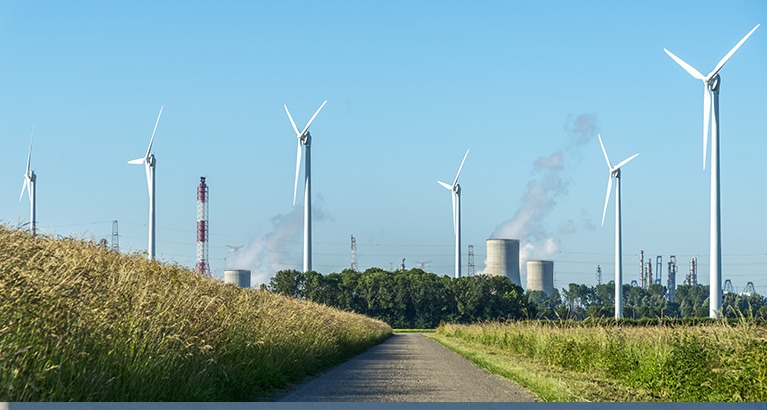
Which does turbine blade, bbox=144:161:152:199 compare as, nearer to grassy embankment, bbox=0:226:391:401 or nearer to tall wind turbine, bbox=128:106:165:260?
tall wind turbine, bbox=128:106:165:260

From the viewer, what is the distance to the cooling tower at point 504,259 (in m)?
174

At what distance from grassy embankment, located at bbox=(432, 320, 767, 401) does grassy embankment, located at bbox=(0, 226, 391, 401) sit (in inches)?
253

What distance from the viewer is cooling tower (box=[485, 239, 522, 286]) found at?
17362 cm

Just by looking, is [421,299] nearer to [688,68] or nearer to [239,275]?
[239,275]

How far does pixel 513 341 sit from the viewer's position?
40.3 m

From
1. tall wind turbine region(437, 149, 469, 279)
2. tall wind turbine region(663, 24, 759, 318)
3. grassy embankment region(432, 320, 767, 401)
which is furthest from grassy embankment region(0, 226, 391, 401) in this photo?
tall wind turbine region(437, 149, 469, 279)

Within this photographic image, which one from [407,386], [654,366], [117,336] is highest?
[117,336]

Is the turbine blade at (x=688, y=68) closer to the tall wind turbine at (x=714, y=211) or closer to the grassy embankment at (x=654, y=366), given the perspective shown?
the tall wind turbine at (x=714, y=211)

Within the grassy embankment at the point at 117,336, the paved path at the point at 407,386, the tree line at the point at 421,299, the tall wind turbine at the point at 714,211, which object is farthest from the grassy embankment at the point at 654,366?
the tree line at the point at 421,299

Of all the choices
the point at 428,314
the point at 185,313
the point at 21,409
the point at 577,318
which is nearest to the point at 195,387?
the point at 185,313

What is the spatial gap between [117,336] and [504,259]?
162638 millimetres

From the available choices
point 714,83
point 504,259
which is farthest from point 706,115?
point 504,259

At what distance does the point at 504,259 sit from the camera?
174m

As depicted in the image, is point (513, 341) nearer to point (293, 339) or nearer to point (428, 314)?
point (293, 339)
